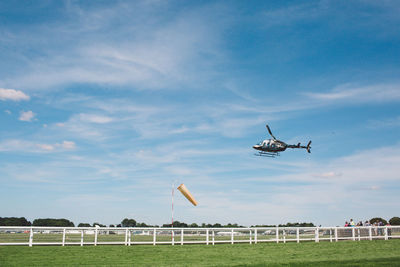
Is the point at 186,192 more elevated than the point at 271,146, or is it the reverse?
the point at 271,146

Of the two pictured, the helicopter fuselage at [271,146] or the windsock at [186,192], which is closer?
the windsock at [186,192]

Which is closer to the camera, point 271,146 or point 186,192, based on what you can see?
point 186,192

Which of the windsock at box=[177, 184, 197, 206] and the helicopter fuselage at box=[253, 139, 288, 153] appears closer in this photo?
the windsock at box=[177, 184, 197, 206]

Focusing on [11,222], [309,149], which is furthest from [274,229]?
[11,222]

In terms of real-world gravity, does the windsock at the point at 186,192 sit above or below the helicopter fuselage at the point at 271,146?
below

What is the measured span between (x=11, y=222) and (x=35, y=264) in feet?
367

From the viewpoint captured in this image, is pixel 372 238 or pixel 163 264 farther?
pixel 372 238

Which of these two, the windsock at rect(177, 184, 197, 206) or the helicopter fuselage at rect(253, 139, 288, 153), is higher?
the helicopter fuselage at rect(253, 139, 288, 153)

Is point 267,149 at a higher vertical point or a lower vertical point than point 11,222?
higher

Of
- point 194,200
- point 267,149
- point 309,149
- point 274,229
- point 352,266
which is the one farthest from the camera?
point 309,149

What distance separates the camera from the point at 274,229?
102 ft

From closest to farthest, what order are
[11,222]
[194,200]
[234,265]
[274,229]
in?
[234,265]
[274,229]
[194,200]
[11,222]

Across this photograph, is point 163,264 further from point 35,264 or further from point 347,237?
point 347,237

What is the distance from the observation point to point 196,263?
52.6 feet
